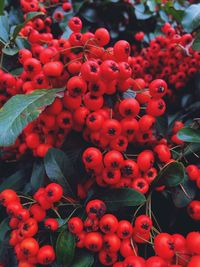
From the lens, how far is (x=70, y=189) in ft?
3.94

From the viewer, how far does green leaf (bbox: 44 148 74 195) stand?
46.6 inches

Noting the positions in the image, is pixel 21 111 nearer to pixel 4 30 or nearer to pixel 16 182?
pixel 16 182

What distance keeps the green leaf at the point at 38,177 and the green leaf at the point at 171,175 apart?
425 mm

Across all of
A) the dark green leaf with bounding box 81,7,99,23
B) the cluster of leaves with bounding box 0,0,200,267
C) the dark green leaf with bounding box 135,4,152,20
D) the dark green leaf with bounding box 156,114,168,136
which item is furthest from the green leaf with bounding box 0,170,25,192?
the dark green leaf with bounding box 135,4,152,20

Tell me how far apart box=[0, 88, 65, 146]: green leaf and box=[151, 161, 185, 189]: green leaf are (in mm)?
429

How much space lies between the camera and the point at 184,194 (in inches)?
45.4

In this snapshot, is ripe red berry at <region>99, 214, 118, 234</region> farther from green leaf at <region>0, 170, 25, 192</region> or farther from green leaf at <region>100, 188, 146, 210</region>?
green leaf at <region>0, 170, 25, 192</region>

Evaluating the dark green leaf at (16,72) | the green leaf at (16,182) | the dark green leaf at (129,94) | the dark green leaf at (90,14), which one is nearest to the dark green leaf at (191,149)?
the dark green leaf at (129,94)

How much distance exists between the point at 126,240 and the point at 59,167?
35 cm

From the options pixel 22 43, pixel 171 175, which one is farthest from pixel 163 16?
pixel 171 175

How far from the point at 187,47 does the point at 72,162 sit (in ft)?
3.19

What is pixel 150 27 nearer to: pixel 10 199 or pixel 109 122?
pixel 109 122

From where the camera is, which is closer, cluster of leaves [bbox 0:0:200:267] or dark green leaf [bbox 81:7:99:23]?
cluster of leaves [bbox 0:0:200:267]

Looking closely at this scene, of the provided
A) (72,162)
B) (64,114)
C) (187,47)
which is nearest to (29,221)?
(72,162)
